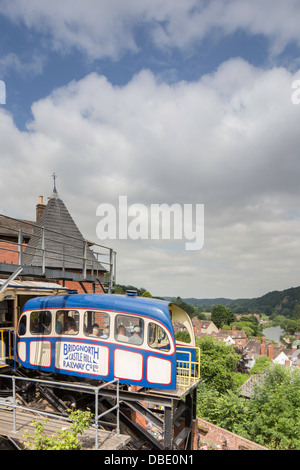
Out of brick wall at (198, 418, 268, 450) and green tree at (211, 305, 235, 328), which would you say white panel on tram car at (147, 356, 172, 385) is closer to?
brick wall at (198, 418, 268, 450)

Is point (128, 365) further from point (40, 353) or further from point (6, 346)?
point (6, 346)

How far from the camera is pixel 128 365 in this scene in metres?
8.57

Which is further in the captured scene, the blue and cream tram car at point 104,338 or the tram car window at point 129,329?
the tram car window at point 129,329

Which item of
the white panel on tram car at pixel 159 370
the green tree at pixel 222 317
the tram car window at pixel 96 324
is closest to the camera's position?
the white panel on tram car at pixel 159 370

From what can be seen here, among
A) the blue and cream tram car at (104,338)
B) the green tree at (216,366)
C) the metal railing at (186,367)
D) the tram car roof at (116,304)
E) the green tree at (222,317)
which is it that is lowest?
the green tree at (222,317)

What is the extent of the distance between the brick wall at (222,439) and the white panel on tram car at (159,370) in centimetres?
944

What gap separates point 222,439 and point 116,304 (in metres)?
11.0

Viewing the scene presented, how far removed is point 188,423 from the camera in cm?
1106

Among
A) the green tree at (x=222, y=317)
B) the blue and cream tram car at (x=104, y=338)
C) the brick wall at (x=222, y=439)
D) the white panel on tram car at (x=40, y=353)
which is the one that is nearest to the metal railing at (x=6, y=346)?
the blue and cream tram car at (x=104, y=338)

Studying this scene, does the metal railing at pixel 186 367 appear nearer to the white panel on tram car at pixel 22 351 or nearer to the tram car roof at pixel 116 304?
the tram car roof at pixel 116 304

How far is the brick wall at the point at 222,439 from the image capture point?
47.8 feet

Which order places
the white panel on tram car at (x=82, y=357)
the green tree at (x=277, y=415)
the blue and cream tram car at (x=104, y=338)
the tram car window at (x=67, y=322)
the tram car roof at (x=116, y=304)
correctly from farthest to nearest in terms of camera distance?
the green tree at (x=277, y=415), the tram car window at (x=67, y=322), the white panel on tram car at (x=82, y=357), the tram car roof at (x=116, y=304), the blue and cream tram car at (x=104, y=338)
